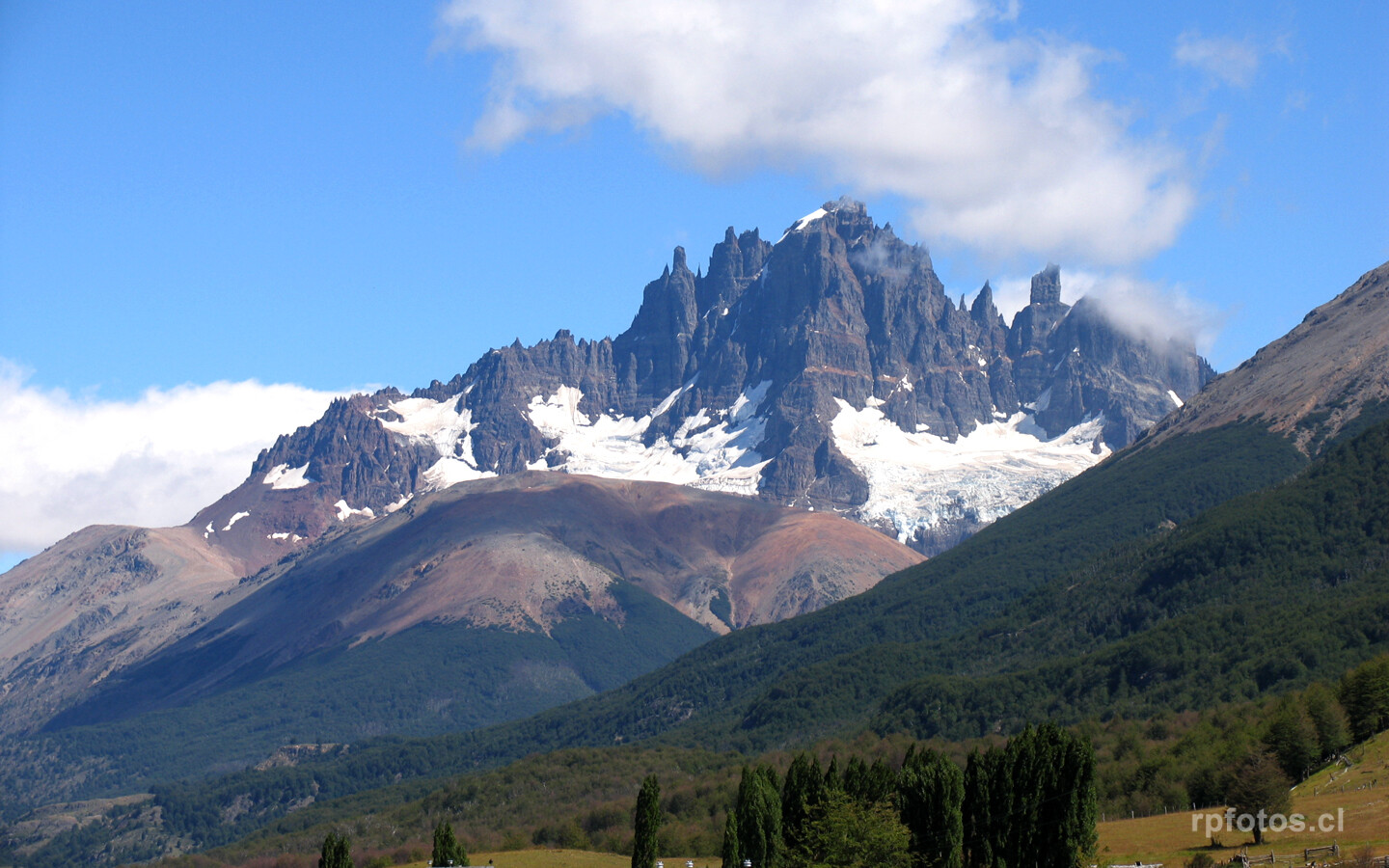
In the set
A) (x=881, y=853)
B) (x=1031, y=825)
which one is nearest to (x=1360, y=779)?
(x=1031, y=825)

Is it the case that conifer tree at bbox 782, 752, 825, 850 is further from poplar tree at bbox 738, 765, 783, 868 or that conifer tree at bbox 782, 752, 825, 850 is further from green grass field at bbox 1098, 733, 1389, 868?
green grass field at bbox 1098, 733, 1389, 868

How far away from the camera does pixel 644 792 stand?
6344 inches

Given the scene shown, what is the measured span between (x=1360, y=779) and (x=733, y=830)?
5698cm

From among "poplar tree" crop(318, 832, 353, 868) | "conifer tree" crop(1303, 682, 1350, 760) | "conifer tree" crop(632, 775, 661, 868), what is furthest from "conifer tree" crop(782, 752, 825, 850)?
"conifer tree" crop(1303, 682, 1350, 760)

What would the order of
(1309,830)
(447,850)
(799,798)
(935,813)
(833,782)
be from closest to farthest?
(1309,830)
(935,813)
(833,782)
(799,798)
(447,850)

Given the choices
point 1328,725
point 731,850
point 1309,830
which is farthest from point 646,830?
point 1328,725

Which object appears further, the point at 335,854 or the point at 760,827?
the point at 335,854

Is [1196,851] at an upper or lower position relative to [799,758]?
lower

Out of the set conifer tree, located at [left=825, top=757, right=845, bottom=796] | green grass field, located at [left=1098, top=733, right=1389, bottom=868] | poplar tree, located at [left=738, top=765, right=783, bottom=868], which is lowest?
green grass field, located at [left=1098, top=733, right=1389, bottom=868]

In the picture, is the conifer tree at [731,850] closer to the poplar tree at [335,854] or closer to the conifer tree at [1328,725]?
the poplar tree at [335,854]

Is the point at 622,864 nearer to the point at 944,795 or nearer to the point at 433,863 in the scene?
the point at 433,863

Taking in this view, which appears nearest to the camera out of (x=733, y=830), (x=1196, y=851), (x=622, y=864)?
(x=1196, y=851)

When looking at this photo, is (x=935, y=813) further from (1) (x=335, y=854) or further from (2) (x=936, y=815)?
(1) (x=335, y=854)

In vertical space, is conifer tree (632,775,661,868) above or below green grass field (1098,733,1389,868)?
above
